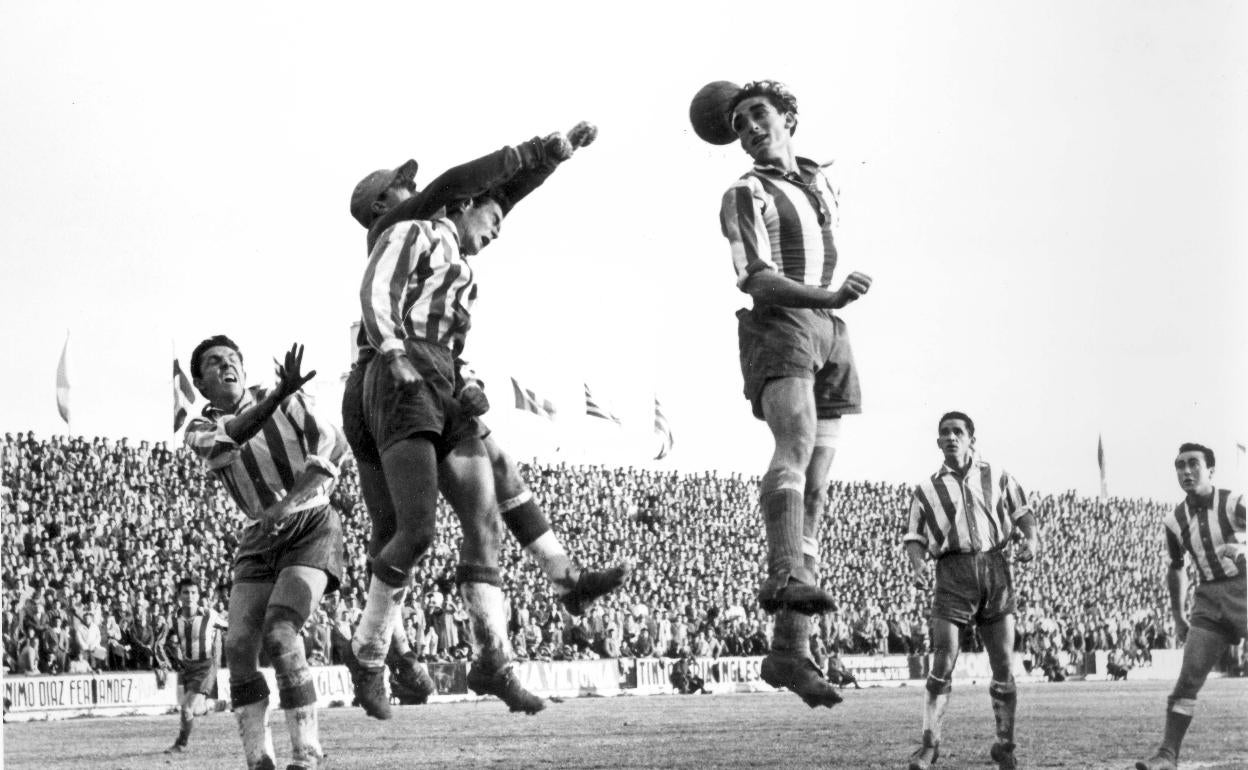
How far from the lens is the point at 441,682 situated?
16.2 meters

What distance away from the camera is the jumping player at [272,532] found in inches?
308

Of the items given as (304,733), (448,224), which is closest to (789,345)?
(448,224)

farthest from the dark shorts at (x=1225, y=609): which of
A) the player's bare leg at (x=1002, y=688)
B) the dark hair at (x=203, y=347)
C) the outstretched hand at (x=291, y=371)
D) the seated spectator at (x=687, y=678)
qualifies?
the seated spectator at (x=687, y=678)

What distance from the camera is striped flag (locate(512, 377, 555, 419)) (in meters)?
9.77

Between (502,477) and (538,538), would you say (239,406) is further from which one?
(538,538)

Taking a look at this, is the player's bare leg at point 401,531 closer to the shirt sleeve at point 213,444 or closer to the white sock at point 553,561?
the white sock at point 553,561

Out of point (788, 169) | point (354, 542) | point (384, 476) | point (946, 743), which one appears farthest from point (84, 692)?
point (788, 169)

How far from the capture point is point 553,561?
6.68 m

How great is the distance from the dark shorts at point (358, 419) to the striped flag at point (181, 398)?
21.7ft

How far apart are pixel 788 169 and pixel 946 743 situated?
18.0 feet

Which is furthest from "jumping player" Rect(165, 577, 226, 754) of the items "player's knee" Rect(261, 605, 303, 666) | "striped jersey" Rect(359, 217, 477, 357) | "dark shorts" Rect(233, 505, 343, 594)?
"striped jersey" Rect(359, 217, 477, 357)

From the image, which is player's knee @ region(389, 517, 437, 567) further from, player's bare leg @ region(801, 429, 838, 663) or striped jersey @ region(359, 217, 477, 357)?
player's bare leg @ region(801, 429, 838, 663)

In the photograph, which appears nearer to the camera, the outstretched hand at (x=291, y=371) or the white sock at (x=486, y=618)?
the white sock at (x=486, y=618)

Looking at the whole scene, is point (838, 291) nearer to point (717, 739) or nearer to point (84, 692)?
point (717, 739)
